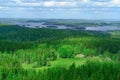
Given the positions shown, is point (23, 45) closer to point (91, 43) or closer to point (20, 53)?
point (20, 53)

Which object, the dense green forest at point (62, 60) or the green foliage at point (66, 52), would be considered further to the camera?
the green foliage at point (66, 52)

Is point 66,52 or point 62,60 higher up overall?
point 66,52

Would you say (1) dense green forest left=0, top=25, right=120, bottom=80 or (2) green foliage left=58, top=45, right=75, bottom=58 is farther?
(2) green foliage left=58, top=45, right=75, bottom=58

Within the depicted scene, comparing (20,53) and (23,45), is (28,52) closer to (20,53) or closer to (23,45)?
(20,53)

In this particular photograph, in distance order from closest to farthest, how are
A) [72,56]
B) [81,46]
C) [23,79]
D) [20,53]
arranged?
[23,79] < [20,53] < [72,56] < [81,46]

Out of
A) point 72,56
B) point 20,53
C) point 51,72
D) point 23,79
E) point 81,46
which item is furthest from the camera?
point 81,46

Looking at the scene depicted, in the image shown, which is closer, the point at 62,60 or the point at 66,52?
the point at 62,60

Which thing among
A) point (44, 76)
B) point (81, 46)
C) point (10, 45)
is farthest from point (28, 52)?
point (44, 76)

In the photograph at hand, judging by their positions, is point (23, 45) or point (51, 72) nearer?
point (51, 72)
